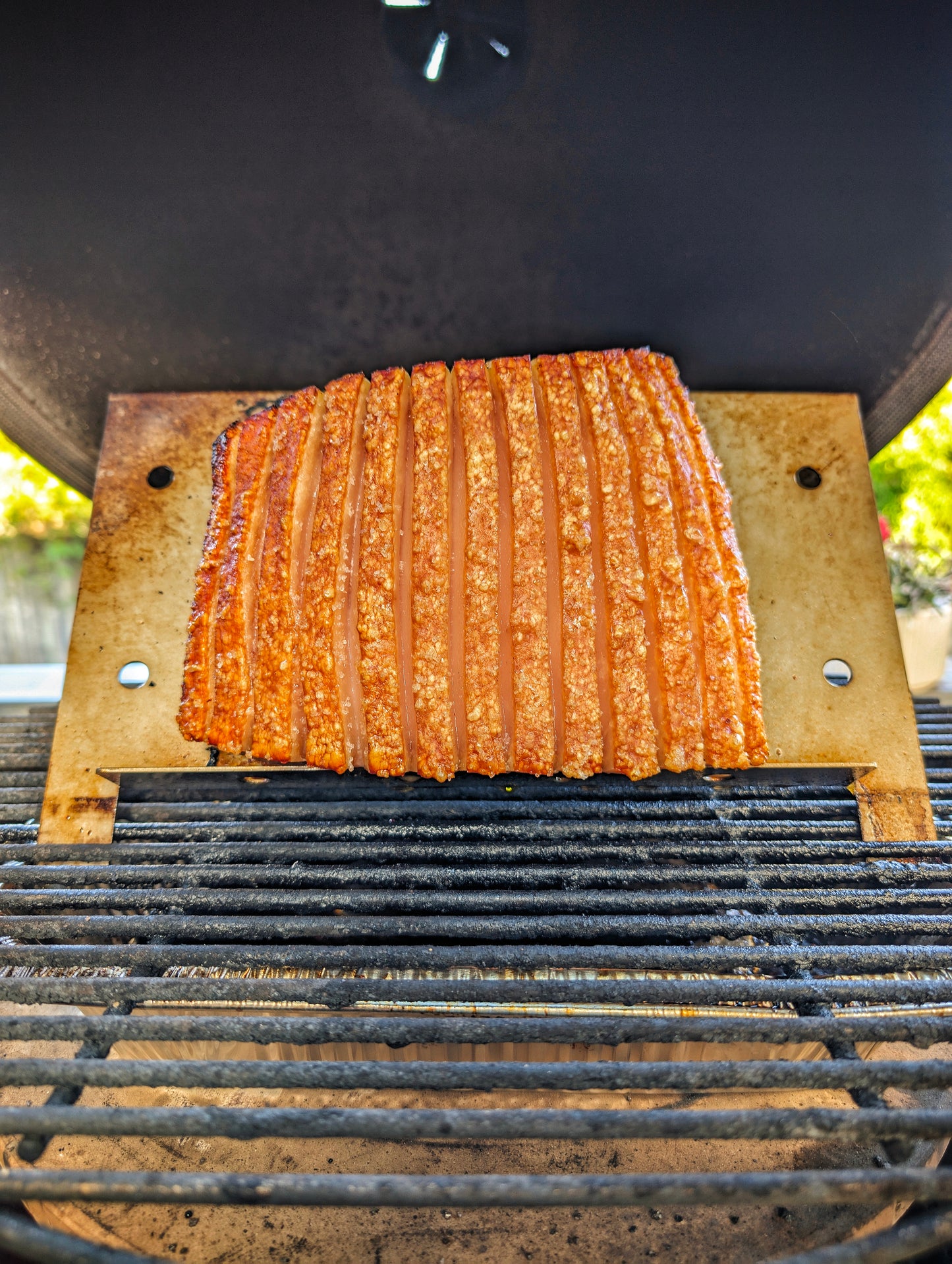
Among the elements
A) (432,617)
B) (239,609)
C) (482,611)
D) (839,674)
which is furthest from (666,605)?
(239,609)

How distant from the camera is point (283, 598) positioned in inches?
69.0

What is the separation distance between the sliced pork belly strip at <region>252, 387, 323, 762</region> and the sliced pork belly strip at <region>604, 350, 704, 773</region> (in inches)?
34.5

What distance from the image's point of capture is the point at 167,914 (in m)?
1.58

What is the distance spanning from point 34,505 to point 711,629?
10420 mm

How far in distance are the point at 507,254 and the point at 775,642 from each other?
1372mm

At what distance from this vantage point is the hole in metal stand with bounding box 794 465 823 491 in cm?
211

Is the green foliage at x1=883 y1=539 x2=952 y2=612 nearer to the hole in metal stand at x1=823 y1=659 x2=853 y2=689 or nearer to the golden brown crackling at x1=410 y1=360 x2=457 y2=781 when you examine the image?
the hole in metal stand at x1=823 y1=659 x2=853 y2=689

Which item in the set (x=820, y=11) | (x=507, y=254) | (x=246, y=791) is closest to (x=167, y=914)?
(x=246, y=791)

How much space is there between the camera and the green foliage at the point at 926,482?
8281 mm

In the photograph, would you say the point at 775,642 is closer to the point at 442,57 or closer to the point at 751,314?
the point at 751,314

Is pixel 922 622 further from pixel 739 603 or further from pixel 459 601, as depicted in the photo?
pixel 459 601

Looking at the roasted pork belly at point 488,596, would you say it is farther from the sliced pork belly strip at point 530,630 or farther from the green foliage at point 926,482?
the green foliage at point 926,482

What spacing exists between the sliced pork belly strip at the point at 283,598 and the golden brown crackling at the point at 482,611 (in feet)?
1.45

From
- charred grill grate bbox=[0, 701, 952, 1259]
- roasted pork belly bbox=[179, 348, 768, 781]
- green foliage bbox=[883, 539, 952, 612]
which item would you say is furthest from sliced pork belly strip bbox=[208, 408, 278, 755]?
green foliage bbox=[883, 539, 952, 612]
